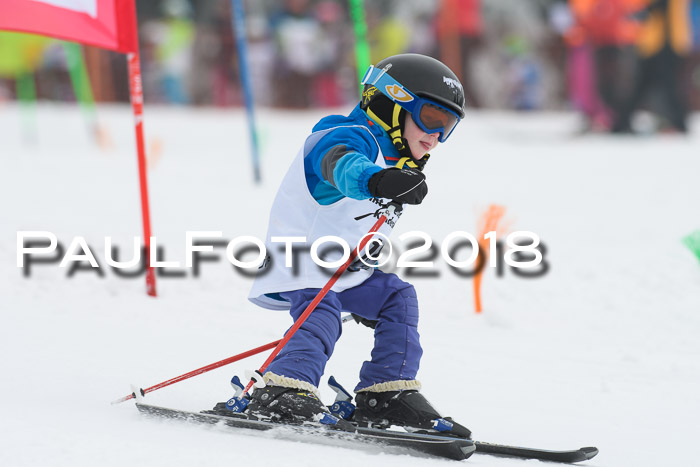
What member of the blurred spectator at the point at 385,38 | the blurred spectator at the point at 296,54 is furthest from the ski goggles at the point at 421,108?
the blurred spectator at the point at 296,54

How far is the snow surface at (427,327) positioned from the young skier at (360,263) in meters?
0.27

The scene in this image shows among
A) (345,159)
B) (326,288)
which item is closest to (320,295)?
(326,288)

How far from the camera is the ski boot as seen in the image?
336 cm

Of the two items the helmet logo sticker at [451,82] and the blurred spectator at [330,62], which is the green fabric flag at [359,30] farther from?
the blurred spectator at [330,62]

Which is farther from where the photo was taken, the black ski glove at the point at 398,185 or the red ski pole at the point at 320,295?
the red ski pole at the point at 320,295

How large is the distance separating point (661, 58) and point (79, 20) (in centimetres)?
1058

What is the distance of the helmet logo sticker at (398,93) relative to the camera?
3328 millimetres

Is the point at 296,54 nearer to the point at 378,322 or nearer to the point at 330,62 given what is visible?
the point at 330,62

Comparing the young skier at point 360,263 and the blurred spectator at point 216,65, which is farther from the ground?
the blurred spectator at point 216,65

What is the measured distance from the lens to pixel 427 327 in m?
5.46

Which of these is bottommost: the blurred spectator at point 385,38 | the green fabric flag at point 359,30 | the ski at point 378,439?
the ski at point 378,439

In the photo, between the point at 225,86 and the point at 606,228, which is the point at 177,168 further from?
the point at 225,86

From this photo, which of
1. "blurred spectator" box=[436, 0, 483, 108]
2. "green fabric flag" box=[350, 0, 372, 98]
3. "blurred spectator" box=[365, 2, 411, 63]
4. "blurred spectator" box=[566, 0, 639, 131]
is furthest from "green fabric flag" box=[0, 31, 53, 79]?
"blurred spectator" box=[566, 0, 639, 131]

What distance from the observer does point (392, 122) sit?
11.1 feet
